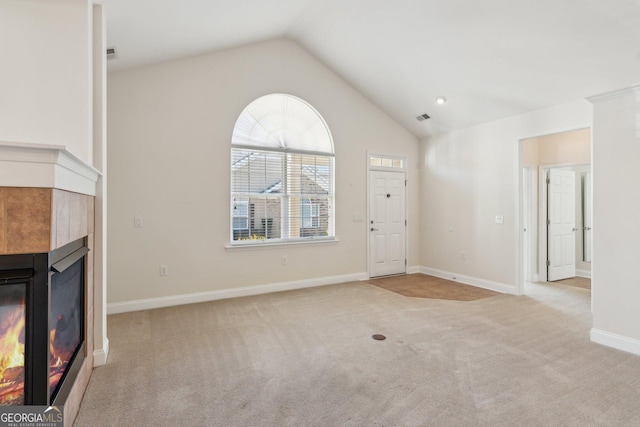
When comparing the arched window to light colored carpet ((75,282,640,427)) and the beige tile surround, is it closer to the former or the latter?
light colored carpet ((75,282,640,427))

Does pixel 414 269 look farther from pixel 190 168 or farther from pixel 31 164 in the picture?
pixel 31 164

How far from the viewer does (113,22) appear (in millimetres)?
2955

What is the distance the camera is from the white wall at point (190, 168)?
13.2 feet

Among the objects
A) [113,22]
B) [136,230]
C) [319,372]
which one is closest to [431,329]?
[319,372]

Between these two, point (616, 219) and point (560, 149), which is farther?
point (560, 149)

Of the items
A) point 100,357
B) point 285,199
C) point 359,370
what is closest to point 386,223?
point 285,199

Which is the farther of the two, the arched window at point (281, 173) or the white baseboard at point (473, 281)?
the white baseboard at point (473, 281)

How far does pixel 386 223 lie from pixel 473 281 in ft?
5.62

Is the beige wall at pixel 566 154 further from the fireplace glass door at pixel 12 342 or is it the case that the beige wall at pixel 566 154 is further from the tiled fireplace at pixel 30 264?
the fireplace glass door at pixel 12 342

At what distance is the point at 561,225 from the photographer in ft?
19.1

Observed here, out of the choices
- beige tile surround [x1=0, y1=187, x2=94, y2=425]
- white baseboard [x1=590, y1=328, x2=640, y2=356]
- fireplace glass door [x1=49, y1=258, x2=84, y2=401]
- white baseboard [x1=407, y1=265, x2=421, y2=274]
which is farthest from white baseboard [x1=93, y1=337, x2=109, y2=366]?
white baseboard [x1=407, y1=265, x2=421, y2=274]

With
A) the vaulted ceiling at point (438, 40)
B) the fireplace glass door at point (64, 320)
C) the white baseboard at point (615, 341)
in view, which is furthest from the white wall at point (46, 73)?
the white baseboard at point (615, 341)

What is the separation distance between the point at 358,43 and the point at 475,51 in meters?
1.55

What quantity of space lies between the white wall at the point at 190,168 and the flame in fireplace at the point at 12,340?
2761 mm
